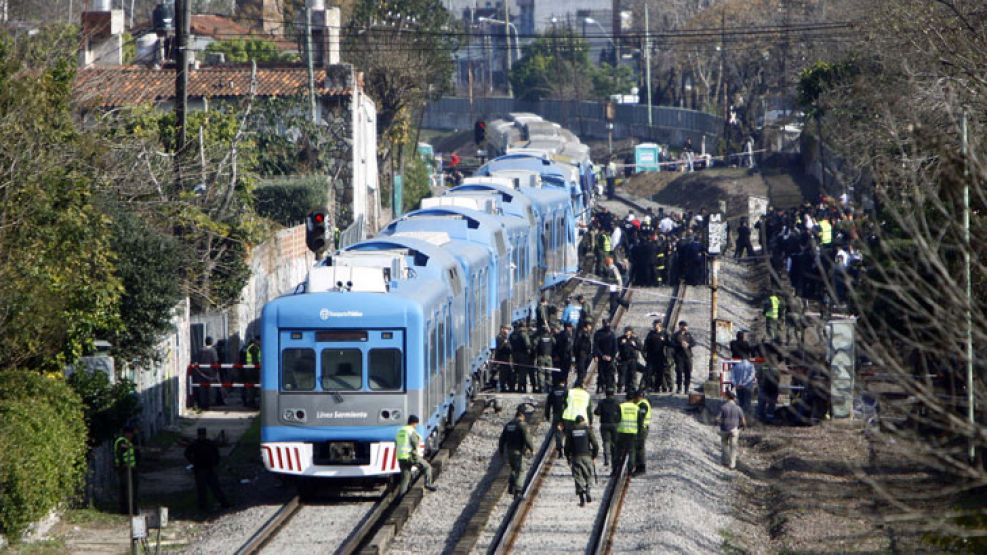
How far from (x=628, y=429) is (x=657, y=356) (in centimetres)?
677

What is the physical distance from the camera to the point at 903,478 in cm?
2100

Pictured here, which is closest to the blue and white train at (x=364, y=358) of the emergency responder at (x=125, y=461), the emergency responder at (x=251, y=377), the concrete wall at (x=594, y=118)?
the emergency responder at (x=125, y=461)

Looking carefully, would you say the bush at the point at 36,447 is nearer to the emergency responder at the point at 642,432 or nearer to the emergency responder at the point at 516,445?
the emergency responder at the point at 516,445

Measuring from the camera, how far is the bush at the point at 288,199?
41.2 m

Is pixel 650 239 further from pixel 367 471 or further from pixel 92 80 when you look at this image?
pixel 367 471

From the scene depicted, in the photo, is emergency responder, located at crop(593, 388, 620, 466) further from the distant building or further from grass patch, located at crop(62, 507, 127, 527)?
the distant building

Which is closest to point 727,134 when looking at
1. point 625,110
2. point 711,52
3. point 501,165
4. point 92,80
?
point 711,52

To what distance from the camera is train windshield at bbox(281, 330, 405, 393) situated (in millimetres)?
Result: 19312

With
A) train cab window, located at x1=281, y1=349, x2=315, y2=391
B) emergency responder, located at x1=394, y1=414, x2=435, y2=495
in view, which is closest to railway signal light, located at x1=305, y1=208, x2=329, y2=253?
train cab window, located at x1=281, y1=349, x2=315, y2=391

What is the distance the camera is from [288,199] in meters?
41.3

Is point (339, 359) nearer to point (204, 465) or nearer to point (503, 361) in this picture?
point (204, 465)

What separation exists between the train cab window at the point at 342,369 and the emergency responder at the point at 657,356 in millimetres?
9049

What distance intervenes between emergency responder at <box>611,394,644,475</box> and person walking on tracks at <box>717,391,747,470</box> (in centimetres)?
171

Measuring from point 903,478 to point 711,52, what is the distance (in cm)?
6472
